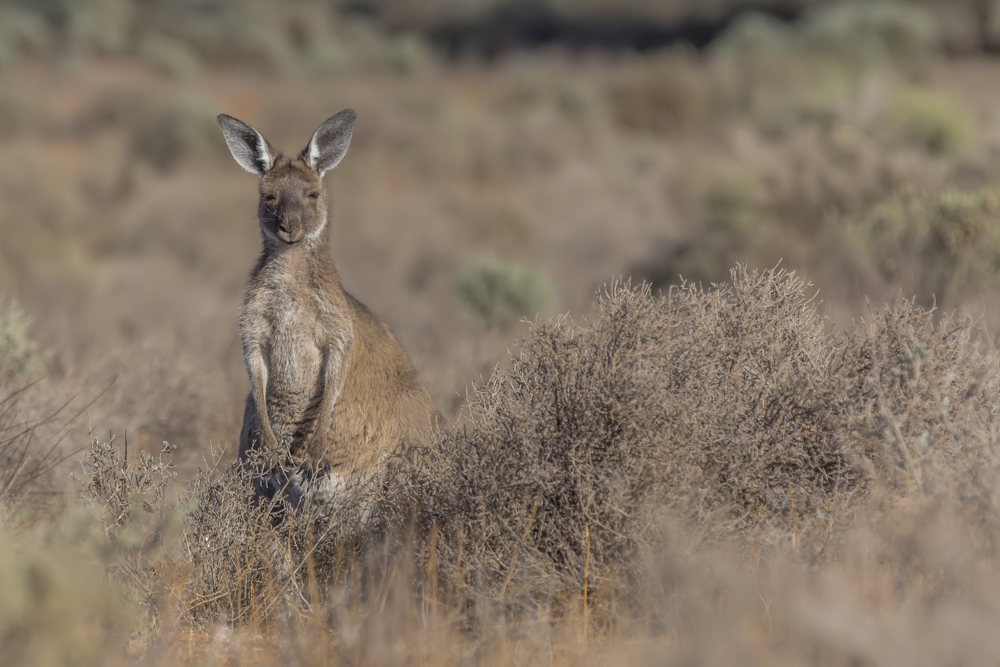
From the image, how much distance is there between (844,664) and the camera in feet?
9.37

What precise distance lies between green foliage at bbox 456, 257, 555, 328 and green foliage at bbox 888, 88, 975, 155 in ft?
19.1

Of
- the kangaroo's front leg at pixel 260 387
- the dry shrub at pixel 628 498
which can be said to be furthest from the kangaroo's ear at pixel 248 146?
the dry shrub at pixel 628 498

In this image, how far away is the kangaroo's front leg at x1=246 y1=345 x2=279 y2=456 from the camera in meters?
4.81

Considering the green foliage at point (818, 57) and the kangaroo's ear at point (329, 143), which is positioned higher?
the green foliage at point (818, 57)

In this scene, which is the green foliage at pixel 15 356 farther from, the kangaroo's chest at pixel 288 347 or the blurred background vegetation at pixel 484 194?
the kangaroo's chest at pixel 288 347

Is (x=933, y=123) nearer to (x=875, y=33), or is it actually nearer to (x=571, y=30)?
(x=875, y=33)

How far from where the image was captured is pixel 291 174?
5.10 m

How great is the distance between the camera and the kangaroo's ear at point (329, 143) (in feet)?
16.8

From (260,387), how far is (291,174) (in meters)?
1.06

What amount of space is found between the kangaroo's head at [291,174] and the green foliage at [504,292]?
21.4 feet

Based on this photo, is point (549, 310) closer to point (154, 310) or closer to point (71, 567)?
point (154, 310)

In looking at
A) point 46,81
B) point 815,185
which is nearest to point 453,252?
point 815,185

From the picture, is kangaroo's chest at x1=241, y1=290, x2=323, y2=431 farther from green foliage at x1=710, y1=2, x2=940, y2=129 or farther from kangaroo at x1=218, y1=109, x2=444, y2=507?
green foliage at x1=710, y1=2, x2=940, y2=129

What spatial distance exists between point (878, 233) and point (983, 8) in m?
33.2
